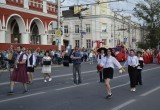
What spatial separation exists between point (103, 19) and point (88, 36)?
14.6 ft

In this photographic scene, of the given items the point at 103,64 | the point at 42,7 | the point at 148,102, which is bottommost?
the point at 148,102

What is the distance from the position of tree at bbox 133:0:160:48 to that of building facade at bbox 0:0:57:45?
23470 millimetres

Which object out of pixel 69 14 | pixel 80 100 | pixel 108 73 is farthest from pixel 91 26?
pixel 80 100

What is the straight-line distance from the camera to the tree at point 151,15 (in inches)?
2611

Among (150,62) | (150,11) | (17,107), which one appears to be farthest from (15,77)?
(150,11)

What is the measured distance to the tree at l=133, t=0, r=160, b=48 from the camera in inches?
2611

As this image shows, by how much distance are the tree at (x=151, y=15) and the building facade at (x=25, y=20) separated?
924 inches

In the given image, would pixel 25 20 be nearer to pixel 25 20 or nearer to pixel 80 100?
pixel 25 20

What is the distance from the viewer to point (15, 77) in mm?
13688

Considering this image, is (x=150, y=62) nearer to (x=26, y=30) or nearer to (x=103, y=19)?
(x=26, y=30)

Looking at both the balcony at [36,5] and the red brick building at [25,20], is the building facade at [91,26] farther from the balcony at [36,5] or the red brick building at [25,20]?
the red brick building at [25,20]

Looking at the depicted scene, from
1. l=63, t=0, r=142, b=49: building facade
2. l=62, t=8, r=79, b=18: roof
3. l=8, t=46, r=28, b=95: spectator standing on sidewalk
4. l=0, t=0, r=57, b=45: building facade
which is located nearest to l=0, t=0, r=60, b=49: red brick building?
l=0, t=0, r=57, b=45: building facade

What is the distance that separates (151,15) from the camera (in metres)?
66.4

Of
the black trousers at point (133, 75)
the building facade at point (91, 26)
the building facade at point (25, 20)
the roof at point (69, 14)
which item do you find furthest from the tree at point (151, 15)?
the black trousers at point (133, 75)
